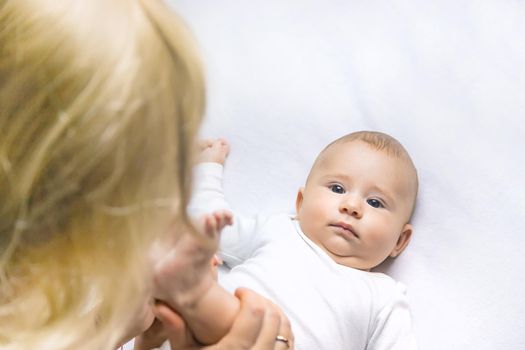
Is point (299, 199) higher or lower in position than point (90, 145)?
lower

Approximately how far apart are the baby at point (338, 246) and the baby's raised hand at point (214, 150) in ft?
0.17

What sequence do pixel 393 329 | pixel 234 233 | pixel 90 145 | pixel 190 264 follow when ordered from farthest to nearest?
pixel 234 233 < pixel 393 329 < pixel 190 264 < pixel 90 145

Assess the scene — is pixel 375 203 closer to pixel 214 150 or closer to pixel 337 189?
pixel 337 189

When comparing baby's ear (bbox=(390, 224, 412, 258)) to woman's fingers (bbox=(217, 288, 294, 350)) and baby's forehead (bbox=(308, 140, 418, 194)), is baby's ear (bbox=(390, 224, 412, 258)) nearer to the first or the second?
baby's forehead (bbox=(308, 140, 418, 194))

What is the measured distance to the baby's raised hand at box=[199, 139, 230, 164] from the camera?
4.51ft

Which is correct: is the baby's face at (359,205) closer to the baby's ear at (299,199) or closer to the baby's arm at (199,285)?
the baby's ear at (299,199)

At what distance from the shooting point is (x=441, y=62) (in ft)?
4.62

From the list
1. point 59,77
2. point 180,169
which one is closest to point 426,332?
point 180,169

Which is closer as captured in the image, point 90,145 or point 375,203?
point 90,145

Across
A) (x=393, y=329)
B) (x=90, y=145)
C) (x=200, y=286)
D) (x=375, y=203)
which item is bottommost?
(x=393, y=329)

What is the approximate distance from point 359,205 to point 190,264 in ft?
1.52

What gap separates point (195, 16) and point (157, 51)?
2.99 feet

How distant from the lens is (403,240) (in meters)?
1.27

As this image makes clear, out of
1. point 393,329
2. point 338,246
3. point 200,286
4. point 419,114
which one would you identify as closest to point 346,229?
point 338,246
